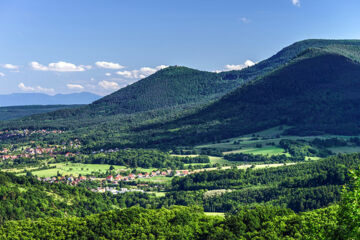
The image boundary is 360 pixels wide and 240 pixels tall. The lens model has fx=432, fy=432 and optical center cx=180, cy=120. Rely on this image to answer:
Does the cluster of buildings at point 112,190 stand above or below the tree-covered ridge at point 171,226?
below

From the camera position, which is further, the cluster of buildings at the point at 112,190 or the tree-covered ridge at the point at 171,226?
the cluster of buildings at the point at 112,190

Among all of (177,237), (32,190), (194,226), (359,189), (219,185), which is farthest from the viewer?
(219,185)

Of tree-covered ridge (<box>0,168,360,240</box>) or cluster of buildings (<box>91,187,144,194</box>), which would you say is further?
cluster of buildings (<box>91,187,144,194</box>)

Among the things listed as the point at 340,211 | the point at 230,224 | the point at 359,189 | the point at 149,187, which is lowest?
the point at 149,187

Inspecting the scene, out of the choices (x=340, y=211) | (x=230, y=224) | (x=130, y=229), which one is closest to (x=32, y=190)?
(x=130, y=229)

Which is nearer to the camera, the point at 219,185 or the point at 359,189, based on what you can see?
the point at 359,189

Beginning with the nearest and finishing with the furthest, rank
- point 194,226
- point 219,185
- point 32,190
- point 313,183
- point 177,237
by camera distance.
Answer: point 177,237 < point 194,226 < point 32,190 < point 313,183 < point 219,185

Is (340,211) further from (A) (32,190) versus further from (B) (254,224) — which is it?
(A) (32,190)

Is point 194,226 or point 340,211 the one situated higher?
point 340,211

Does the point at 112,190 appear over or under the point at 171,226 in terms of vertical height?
under

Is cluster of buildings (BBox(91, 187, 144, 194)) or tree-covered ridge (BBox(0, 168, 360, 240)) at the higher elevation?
tree-covered ridge (BBox(0, 168, 360, 240))

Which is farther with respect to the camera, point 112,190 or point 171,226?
point 112,190
